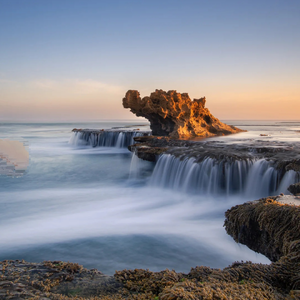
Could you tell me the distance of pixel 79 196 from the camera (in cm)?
1122

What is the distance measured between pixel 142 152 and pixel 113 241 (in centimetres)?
767

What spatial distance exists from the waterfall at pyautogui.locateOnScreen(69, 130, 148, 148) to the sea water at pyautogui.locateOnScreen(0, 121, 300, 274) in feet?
39.4

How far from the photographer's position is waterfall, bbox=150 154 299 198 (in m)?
9.19

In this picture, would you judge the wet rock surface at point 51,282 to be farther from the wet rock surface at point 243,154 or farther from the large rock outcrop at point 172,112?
the large rock outcrop at point 172,112

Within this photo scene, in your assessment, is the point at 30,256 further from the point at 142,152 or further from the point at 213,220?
the point at 142,152

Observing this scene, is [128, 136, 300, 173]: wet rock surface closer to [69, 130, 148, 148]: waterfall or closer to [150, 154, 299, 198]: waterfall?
[150, 154, 299, 198]: waterfall

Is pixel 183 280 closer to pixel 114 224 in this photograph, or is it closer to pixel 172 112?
pixel 114 224

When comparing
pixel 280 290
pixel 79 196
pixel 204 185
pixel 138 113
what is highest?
Result: pixel 138 113

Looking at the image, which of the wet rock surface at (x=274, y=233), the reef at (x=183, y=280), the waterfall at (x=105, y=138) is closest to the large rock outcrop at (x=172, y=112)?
the waterfall at (x=105, y=138)

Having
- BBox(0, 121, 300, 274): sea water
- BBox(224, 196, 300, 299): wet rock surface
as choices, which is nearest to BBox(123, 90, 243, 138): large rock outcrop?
BBox(0, 121, 300, 274): sea water

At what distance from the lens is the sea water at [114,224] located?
19.0 ft

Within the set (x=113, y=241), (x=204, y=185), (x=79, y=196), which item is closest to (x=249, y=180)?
(x=204, y=185)

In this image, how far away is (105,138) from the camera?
91.6 feet

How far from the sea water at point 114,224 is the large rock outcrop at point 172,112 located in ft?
28.1
